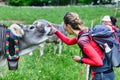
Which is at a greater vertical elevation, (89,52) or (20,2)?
(89,52)

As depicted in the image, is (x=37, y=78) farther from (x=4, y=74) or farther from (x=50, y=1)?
(x=50, y=1)

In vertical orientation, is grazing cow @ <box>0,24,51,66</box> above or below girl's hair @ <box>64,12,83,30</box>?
below

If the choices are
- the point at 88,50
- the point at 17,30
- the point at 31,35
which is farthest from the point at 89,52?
the point at 17,30

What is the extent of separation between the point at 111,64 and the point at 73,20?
689 millimetres

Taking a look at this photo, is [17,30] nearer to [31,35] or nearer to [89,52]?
[31,35]

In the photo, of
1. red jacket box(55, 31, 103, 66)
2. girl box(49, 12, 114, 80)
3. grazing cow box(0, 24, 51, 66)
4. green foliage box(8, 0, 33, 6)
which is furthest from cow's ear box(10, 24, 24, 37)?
green foliage box(8, 0, 33, 6)

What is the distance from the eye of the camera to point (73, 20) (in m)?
4.64

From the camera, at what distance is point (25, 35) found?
4852 mm

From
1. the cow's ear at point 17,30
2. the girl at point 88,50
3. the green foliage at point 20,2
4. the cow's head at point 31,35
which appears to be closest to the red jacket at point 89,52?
the girl at point 88,50

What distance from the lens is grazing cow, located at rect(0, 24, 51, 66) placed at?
475cm

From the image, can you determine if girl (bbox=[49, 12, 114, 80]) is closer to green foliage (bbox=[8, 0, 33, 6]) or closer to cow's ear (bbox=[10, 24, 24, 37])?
cow's ear (bbox=[10, 24, 24, 37])

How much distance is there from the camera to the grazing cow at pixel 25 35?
15.6ft

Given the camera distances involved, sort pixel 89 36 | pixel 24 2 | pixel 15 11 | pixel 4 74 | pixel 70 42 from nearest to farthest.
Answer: pixel 89 36, pixel 70 42, pixel 4 74, pixel 15 11, pixel 24 2

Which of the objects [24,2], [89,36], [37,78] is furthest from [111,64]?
[24,2]
